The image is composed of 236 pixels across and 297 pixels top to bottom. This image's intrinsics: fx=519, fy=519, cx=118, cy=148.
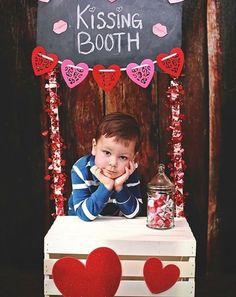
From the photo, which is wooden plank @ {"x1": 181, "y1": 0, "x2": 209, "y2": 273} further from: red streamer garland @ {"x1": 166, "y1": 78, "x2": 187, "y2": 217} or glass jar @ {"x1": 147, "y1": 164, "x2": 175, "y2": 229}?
glass jar @ {"x1": 147, "y1": 164, "x2": 175, "y2": 229}

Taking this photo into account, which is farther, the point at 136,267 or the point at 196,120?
the point at 196,120

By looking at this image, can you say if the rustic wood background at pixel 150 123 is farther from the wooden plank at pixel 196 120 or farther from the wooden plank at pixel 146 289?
the wooden plank at pixel 146 289

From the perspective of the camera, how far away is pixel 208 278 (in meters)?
3.06

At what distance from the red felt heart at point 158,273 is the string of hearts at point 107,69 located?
0.95 meters

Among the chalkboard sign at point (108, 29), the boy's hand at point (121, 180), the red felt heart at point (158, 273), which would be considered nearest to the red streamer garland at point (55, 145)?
the chalkboard sign at point (108, 29)

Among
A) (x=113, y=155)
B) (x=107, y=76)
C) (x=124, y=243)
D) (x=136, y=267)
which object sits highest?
(x=107, y=76)

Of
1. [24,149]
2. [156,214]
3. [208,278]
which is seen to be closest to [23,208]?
[24,149]

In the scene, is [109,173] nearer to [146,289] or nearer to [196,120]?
[146,289]

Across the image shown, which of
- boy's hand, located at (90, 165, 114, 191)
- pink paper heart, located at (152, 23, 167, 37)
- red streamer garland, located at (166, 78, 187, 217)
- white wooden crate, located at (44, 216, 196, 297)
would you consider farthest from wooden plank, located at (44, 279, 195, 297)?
pink paper heart, located at (152, 23, 167, 37)

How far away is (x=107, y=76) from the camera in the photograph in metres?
2.73

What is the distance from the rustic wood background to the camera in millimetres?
2824

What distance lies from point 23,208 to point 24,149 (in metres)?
0.35

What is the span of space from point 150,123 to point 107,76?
372 millimetres

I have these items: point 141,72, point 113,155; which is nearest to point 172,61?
point 141,72
